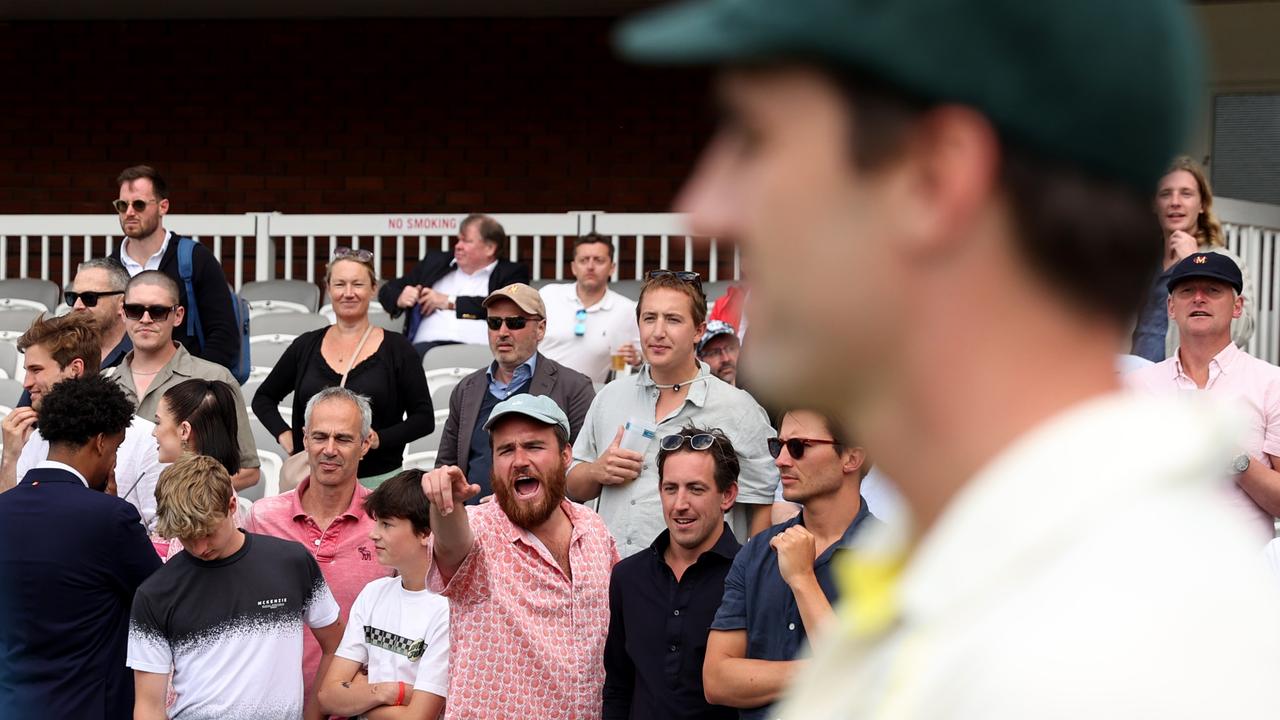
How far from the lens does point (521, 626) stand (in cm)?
476

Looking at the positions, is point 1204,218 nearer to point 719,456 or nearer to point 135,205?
point 719,456

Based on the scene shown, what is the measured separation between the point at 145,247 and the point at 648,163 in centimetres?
819

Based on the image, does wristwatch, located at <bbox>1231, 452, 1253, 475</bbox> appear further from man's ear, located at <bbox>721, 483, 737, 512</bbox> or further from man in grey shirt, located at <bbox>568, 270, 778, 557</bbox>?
man's ear, located at <bbox>721, 483, 737, 512</bbox>

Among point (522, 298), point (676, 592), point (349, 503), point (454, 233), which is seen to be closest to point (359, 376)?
point (522, 298)

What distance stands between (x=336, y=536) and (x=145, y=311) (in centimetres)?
163

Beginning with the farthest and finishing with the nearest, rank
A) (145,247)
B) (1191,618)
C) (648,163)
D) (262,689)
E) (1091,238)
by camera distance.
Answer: (648,163) < (145,247) < (262,689) < (1091,238) < (1191,618)

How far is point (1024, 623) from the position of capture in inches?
26.4

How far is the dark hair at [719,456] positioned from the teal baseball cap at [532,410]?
1.23 feet

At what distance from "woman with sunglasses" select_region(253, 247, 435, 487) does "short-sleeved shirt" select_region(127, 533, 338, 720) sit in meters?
1.39

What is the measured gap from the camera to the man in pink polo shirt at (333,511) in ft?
18.7

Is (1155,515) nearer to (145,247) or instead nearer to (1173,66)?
(1173,66)

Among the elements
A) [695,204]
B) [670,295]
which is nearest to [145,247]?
[670,295]

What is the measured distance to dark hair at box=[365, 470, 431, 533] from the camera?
5.29m

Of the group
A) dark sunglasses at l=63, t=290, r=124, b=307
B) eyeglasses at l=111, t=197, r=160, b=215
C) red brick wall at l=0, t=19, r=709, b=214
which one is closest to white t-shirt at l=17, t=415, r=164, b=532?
dark sunglasses at l=63, t=290, r=124, b=307
